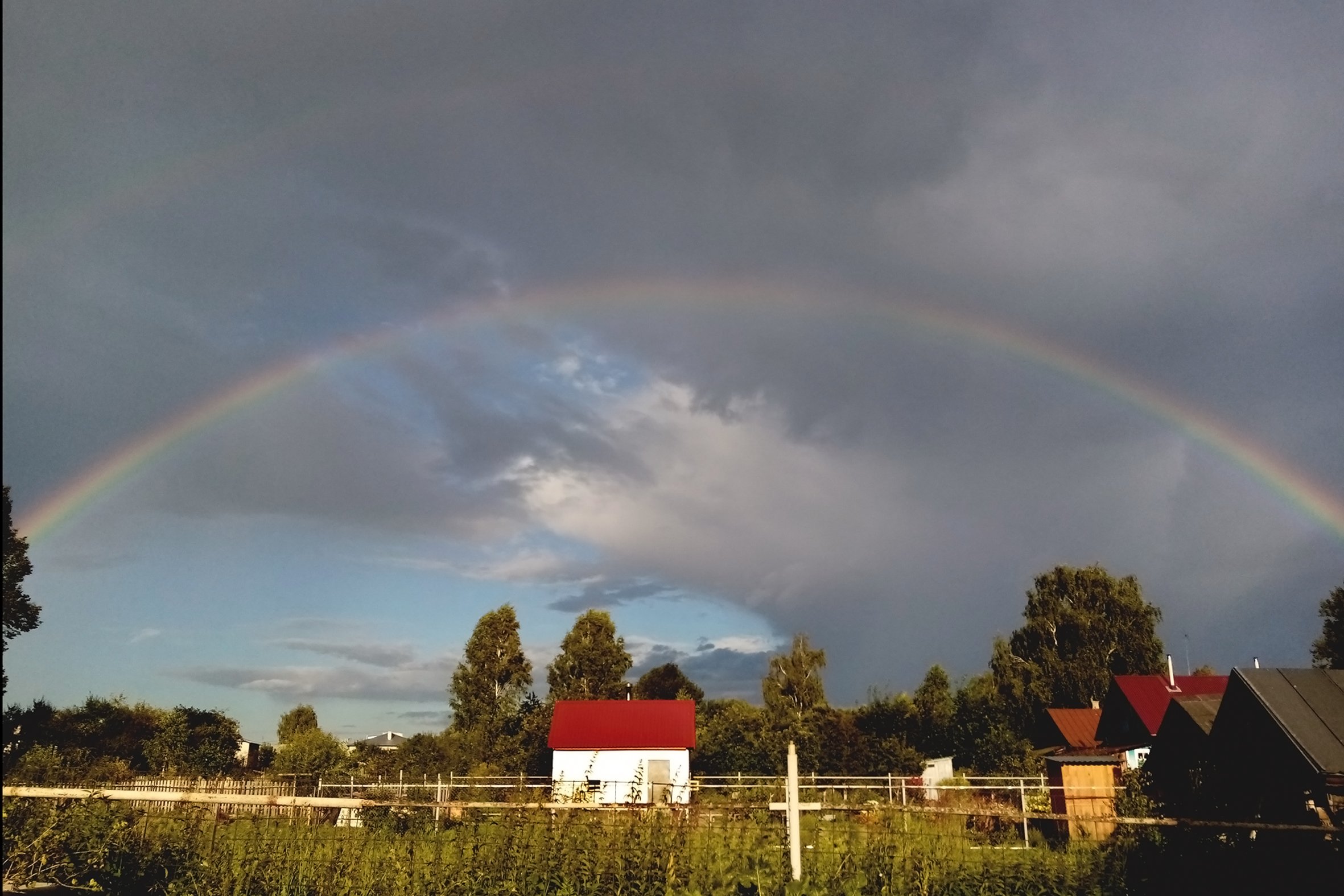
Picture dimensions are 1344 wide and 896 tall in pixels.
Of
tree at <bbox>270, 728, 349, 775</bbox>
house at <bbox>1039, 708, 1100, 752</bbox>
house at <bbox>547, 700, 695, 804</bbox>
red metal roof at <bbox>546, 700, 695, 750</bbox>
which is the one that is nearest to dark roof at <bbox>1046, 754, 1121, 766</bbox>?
house at <bbox>547, 700, 695, 804</bbox>

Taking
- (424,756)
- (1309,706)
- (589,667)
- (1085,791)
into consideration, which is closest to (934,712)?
(589,667)

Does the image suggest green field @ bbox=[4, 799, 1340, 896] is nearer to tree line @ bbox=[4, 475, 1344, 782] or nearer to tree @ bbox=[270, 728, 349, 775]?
tree line @ bbox=[4, 475, 1344, 782]

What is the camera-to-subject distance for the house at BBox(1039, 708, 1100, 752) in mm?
39781

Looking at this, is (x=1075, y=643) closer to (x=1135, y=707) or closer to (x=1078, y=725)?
(x=1078, y=725)

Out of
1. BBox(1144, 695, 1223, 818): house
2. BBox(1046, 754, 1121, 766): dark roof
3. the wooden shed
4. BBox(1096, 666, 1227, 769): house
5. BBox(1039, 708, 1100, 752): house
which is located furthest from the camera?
BBox(1039, 708, 1100, 752): house

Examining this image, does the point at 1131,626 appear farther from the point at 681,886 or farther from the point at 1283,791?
the point at 681,886

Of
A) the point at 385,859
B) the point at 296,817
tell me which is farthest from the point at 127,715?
the point at 385,859

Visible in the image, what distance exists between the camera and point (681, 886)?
8.72 metres

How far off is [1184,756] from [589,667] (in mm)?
47899

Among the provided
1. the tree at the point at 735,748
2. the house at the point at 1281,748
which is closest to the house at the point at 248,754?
the tree at the point at 735,748

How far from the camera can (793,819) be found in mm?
9258

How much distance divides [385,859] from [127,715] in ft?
132

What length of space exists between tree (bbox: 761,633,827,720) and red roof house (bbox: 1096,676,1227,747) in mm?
22649

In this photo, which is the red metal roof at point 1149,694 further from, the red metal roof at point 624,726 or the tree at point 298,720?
the tree at point 298,720
